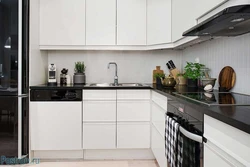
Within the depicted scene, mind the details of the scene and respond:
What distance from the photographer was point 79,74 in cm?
334

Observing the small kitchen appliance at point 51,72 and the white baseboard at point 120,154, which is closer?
the white baseboard at point 120,154

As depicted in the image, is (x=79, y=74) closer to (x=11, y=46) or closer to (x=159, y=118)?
(x=11, y=46)

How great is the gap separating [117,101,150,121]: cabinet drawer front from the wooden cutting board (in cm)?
97

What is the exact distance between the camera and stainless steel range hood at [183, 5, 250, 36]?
1258mm

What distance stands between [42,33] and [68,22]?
374mm

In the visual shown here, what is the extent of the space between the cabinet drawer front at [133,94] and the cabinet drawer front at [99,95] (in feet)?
0.28

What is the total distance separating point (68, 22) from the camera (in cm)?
316

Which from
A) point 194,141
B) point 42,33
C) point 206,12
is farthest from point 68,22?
point 194,141

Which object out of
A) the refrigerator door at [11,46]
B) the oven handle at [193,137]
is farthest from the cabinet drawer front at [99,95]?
the oven handle at [193,137]

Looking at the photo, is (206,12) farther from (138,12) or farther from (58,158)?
(58,158)

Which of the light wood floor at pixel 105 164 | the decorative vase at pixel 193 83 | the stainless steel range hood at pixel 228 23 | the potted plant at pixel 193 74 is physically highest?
the stainless steel range hood at pixel 228 23

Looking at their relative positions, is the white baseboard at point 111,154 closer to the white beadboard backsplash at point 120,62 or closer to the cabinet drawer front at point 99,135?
the cabinet drawer front at point 99,135

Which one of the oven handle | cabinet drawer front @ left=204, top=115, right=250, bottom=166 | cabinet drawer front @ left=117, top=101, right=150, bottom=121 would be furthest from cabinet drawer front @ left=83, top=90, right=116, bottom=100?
cabinet drawer front @ left=204, top=115, right=250, bottom=166

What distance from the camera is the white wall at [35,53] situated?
2.85 metres
